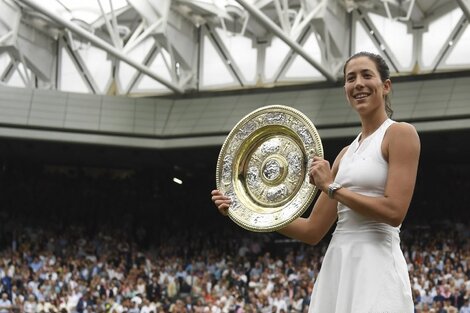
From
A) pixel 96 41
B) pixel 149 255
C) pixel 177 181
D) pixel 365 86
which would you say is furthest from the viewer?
pixel 177 181

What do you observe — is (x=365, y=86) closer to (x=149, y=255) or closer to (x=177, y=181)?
(x=149, y=255)

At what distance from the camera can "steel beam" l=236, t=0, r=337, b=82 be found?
24000mm

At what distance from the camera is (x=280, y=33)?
24.8m

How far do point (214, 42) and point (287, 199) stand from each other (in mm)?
27362

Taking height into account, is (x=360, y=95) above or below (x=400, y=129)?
above

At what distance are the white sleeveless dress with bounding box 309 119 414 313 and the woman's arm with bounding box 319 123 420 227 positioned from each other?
0.08 m

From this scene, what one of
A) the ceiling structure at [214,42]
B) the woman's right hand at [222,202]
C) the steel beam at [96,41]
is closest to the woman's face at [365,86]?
the woman's right hand at [222,202]

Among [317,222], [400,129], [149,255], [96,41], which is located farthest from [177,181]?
[400,129]

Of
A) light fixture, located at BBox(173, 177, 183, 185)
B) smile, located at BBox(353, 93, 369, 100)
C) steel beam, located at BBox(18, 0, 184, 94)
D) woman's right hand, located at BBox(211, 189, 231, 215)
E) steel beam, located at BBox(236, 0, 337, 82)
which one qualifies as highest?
steel beam, located at BBox(18, 0, 184, 94)

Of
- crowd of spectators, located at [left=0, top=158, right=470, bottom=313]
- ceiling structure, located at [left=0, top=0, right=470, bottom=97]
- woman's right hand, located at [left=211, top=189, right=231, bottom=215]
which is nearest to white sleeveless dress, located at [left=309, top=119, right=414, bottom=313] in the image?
woman's right hand, located at [left=211, top=189, right=231, bottom=215]

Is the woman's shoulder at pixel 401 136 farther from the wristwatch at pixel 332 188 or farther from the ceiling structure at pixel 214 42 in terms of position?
the ceiling structure at pixel 214 42

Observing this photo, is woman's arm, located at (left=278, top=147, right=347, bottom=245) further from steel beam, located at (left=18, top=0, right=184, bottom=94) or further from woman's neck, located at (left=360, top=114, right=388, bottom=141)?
steel beam, located at (left=18, top=0, right=184, bottom=94)

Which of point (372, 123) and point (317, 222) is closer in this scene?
point (372, 123)

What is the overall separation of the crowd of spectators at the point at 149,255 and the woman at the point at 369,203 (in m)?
16.6
